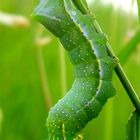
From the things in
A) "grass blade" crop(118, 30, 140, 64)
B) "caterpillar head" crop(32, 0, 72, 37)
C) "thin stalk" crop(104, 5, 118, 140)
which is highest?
"caterpillar head" crop(32, 0, 72, 37)

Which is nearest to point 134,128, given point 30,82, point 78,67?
point 78,67

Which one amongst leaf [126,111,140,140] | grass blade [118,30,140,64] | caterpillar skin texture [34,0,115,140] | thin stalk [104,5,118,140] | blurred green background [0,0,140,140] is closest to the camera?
leaf [126,111,140,140]

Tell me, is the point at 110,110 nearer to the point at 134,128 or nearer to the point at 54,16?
the point at 54,16

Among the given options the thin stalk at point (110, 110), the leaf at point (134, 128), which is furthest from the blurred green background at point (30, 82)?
the leaf at point (134, 128)

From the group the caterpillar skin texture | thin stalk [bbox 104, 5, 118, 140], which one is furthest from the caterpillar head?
thin stalk [bbox 104, 5, 118, 140]

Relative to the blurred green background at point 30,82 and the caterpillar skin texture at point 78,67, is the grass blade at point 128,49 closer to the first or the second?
the caterpillar skin texture at point 78,67

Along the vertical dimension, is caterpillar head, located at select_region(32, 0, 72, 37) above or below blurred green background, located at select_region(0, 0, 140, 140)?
above

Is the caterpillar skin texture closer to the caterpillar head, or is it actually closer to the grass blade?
the caterpillar head
